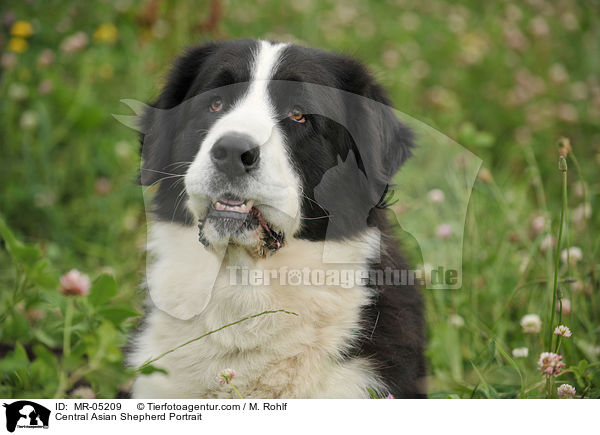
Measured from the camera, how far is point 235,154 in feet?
6.40

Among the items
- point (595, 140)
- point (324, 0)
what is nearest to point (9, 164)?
point (324, 0)

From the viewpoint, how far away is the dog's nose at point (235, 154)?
6.40 ft

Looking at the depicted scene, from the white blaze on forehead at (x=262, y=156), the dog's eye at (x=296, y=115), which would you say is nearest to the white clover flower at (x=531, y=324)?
the white blaze on forehead at (x=262, y=156)

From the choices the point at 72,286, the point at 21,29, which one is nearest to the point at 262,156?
the point at 72,286

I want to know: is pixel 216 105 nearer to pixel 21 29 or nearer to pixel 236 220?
pixel 236 220

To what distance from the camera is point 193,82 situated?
8.07 feet

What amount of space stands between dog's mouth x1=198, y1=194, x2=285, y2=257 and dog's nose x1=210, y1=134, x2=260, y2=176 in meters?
0.11

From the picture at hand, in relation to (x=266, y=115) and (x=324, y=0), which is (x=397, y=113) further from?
(x=324, y=0)

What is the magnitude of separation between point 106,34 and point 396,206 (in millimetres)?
3072

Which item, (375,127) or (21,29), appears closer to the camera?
(375,127)

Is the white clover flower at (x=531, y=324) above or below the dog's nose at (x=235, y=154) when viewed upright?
below

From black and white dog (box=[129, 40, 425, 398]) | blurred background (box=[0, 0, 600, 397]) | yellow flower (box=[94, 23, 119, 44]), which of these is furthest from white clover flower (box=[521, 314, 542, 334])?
A: yellow flower (box=[94, 23, 119, 44])

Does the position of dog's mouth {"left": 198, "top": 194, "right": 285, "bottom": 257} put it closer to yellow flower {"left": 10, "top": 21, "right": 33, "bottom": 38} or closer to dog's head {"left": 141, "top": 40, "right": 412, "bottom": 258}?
dog's head {"left": 141, "top": 40, "right": 412, "bottom": 258}
